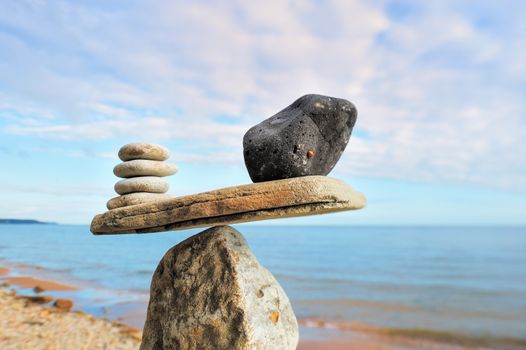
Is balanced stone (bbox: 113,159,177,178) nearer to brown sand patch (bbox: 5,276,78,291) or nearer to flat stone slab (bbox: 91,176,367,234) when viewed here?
flat stone slab (bbox: 91,176,367,234)

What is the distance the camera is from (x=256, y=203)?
11.4 ft

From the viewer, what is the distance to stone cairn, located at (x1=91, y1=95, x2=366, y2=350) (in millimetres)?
3498

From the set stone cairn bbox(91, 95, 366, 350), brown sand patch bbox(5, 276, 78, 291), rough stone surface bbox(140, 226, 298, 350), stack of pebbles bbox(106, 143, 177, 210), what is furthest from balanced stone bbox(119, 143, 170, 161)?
brown sand patch bbox(5, 276, 78, 291)

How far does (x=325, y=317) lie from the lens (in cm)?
966

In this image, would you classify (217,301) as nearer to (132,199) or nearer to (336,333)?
(132,199)

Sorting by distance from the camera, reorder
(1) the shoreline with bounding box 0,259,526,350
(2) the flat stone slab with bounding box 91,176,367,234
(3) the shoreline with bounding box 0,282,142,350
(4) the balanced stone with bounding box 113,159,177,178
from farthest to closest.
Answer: (1) the shoreline with bounding box 0,259,526,350
(3) the shoreline with bounding box 0,282,142,350
(4) the balanced stone with bounding box 113,159,177,178
(2) the flat stone slab with bounding box 91,176,367,234

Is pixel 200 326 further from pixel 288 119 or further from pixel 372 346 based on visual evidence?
pixel 372 346

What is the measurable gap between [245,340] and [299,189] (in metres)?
1.25

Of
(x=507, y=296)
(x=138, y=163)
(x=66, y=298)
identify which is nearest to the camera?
(x=138, y=163)

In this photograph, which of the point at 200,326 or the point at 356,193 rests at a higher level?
the point at 356,193

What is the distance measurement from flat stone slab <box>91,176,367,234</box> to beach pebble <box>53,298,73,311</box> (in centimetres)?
682

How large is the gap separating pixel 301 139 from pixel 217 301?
145cm

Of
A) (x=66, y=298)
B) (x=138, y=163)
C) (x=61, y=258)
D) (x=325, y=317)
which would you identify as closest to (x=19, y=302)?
(x=66, y=298)

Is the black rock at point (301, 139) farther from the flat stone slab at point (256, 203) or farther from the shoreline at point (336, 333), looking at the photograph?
the shoreline at point (336, 333)
